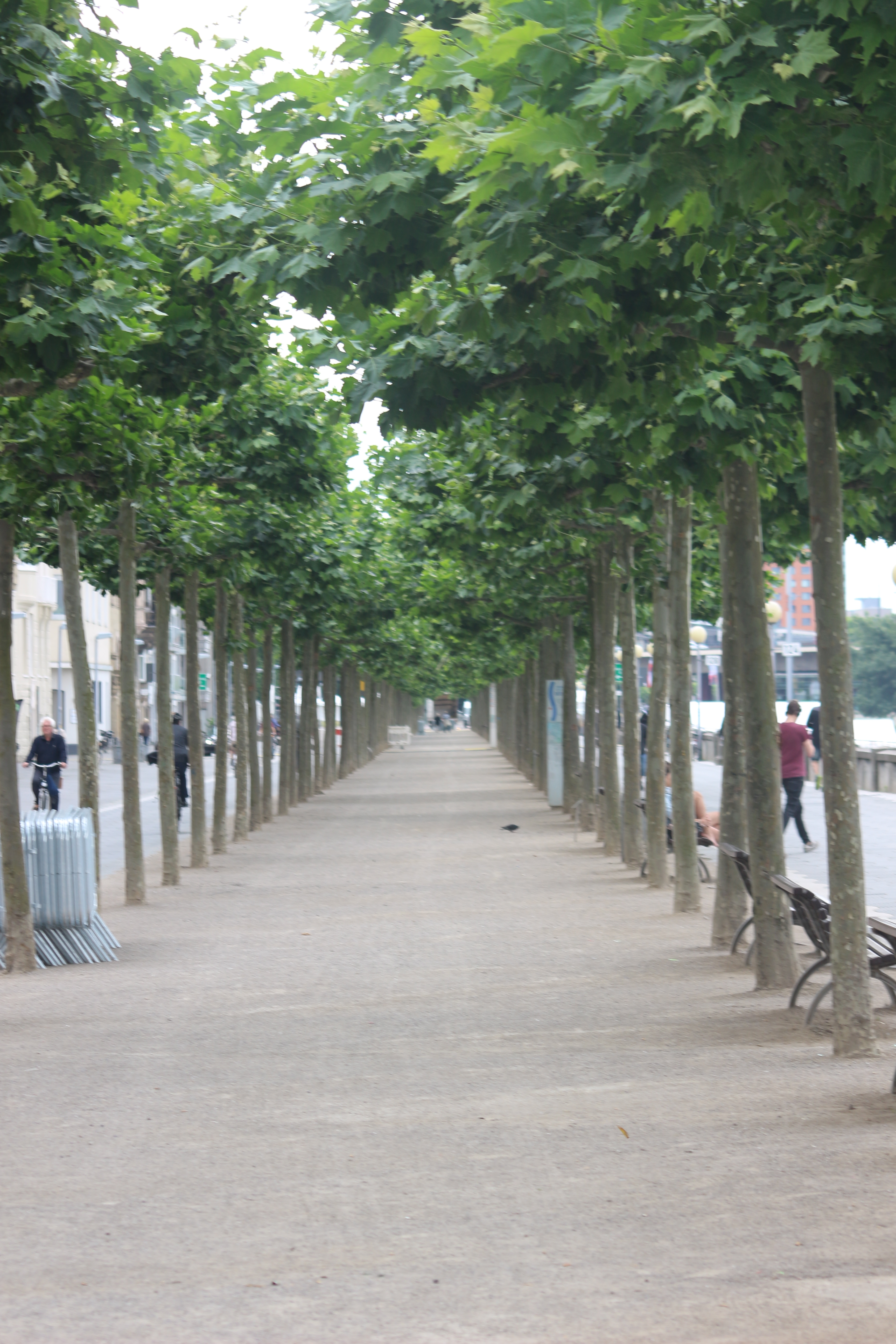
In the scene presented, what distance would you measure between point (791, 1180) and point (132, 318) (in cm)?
600

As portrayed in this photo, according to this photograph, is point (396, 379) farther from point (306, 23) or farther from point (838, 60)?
point (838, 60)

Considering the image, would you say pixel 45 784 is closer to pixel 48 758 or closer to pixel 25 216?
pixel 48 758

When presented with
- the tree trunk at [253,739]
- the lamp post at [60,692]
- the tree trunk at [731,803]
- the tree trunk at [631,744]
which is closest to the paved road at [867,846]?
the tree trunk at [731,803]

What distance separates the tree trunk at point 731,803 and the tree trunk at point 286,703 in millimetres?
21103

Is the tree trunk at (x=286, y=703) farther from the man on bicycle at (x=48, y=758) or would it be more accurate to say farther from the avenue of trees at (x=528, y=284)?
the avenue of trees at (x=528, y=284)

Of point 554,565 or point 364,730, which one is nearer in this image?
point 554,565

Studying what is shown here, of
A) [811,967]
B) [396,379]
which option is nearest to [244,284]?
[396,379]

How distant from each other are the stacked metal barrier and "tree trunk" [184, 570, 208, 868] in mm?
8371

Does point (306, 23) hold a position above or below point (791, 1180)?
above

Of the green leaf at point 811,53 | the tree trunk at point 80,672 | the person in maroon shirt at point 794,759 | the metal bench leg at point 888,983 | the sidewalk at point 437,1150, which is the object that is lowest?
the sidewalk at point 437,1150

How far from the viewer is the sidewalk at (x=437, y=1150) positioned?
509 centimetres

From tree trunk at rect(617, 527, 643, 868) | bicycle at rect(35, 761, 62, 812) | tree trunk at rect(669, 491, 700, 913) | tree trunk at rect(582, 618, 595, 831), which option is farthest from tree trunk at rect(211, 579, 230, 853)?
tree trunk at rect(669, 491, 700, 913)

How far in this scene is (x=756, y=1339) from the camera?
470cm

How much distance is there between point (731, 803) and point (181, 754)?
2026cm
